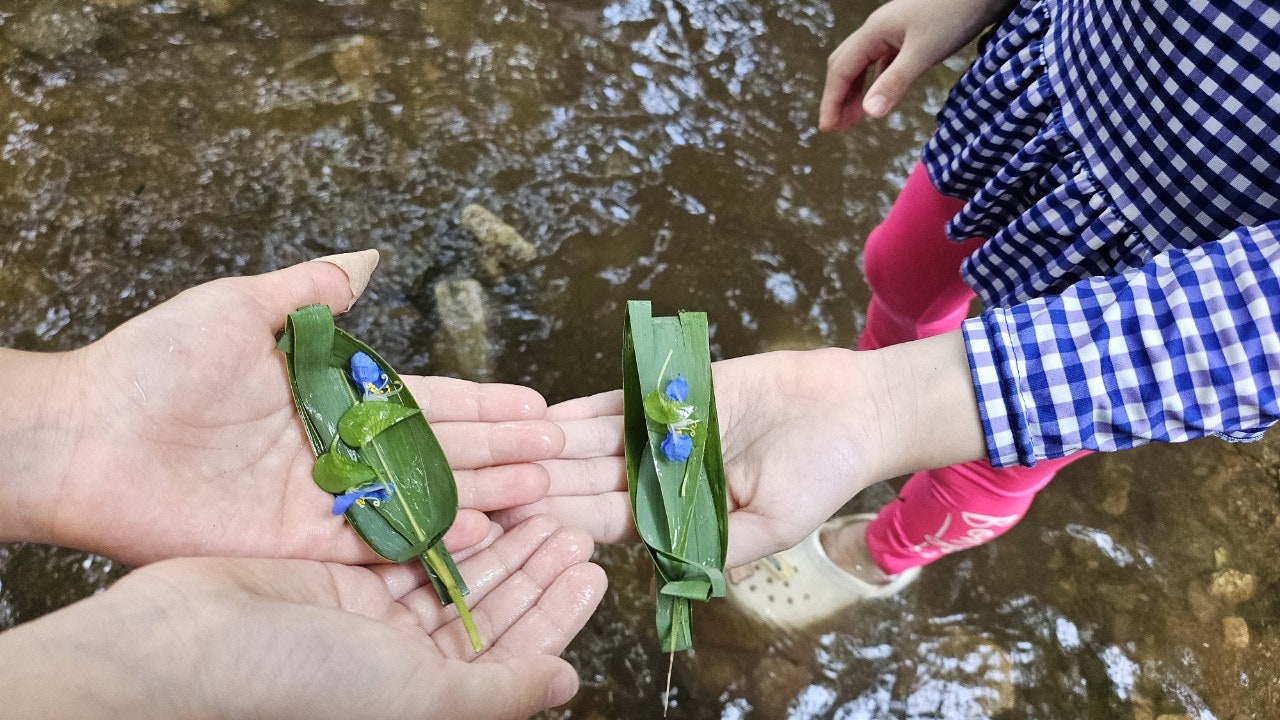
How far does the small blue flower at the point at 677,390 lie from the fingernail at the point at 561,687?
1.96 ft

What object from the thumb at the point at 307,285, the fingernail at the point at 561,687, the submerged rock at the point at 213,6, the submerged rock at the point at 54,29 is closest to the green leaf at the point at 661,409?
the fingernail at the point at 561,687

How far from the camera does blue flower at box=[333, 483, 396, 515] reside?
1.51 meters

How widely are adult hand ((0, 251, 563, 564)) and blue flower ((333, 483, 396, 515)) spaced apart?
3cm

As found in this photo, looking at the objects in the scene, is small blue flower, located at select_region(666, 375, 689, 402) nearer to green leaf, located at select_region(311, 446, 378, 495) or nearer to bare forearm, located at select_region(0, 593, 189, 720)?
green leaf, located at select_region(311, 446, 378, 495)

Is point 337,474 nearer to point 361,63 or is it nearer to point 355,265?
point 355,265

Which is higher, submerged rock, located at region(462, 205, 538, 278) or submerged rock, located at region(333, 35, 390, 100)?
submerged rock, located at region(333, 35, 390, 100)

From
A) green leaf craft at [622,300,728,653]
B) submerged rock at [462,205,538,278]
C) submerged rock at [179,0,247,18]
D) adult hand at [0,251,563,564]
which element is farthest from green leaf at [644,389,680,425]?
submerged rock at [179,0,247,18]

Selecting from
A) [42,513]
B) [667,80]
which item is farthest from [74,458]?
[667,80]

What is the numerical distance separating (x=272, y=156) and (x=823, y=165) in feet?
7.33

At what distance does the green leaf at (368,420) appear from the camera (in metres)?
1.58

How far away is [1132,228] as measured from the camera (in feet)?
4.64

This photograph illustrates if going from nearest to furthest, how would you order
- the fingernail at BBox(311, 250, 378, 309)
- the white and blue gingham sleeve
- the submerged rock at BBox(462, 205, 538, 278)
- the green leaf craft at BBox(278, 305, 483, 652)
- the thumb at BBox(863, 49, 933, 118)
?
the white and blue gingham sleeve, the green leaf craft at BBox(278, 305, 483, 652), the fingernail at BBox(311, 250, 378, 309), the thumb at BBox(863, 49, 933, 118), the submerged rock at BBox(462, 205, 538, 278)

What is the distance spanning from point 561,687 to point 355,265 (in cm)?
103

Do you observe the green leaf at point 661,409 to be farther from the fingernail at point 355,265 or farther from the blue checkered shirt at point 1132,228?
the fingernail at point 355,265
